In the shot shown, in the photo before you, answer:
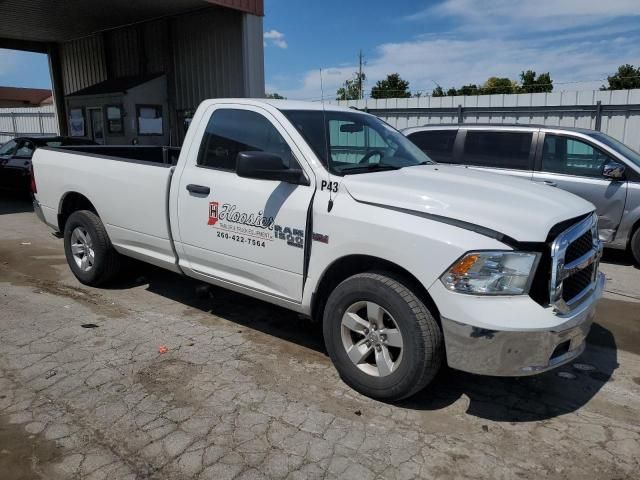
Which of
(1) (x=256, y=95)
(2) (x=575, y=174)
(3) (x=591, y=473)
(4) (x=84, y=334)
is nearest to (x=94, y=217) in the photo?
(4) (x=84, y=334)

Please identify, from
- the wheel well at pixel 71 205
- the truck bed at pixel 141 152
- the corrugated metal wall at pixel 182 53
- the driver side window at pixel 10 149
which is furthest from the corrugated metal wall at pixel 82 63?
the wheel well at pixel 71 205

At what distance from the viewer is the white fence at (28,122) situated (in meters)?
23.1

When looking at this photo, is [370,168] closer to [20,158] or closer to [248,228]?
[248,228]

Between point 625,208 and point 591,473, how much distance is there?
5.14m

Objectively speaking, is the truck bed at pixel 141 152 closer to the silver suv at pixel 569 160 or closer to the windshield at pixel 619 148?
the silver suv at pixel 569 160

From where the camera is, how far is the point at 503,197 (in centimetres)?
330

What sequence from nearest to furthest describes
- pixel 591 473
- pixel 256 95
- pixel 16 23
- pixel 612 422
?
pixel 591 473, pixel 612 422, pixel 256 95, pixel 16 23

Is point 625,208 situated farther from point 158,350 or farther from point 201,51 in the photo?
point 201,51

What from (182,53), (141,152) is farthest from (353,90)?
(141,152)

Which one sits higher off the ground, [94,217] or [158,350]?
[94,217]

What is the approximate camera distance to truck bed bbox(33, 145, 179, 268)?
4668 millimetres

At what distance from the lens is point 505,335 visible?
2854mm

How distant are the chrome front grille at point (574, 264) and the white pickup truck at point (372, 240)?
0.04 feet

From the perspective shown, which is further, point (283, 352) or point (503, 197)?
point (283, 352)
